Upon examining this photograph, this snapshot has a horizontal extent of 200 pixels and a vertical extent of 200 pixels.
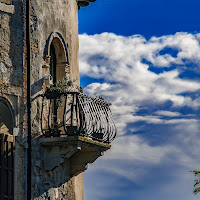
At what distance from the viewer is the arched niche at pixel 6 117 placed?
1399cm

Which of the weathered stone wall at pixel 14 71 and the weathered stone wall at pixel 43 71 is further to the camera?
the weathered stone wall at pixel 43 71

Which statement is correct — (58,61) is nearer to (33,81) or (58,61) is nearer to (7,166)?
(33,81)

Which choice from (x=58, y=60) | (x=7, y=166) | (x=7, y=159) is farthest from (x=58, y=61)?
(x=7, y=166)

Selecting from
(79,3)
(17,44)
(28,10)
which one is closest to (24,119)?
(17,44)

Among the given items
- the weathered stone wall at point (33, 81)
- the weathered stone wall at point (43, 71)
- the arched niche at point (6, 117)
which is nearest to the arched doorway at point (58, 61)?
the weathered stone wall at point (43, 71)

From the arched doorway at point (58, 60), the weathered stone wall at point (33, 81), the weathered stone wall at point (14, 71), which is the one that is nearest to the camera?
the weathered stone wall at point (14, 71)

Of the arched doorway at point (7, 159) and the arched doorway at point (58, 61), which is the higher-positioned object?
the arched doorway at point (58, 61)

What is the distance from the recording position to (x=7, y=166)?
45.3 ft

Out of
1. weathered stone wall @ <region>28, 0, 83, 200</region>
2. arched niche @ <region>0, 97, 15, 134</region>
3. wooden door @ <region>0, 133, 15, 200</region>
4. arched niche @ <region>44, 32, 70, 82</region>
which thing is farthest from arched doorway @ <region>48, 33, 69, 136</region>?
wooden door @ <region>0, 133, 15, 200</region>

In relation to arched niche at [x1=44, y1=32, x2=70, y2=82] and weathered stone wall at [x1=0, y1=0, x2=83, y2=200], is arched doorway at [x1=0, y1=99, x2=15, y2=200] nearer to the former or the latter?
weathered stone wall at [x1=0, y1=0, x2=83, y2=200]

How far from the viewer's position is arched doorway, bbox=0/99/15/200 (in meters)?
13.7

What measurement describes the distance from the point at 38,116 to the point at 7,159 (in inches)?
52.8

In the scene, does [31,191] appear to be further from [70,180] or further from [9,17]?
[9,17]

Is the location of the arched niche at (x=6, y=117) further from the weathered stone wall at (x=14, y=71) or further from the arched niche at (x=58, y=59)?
the arched niche at (x=58, y=59)
